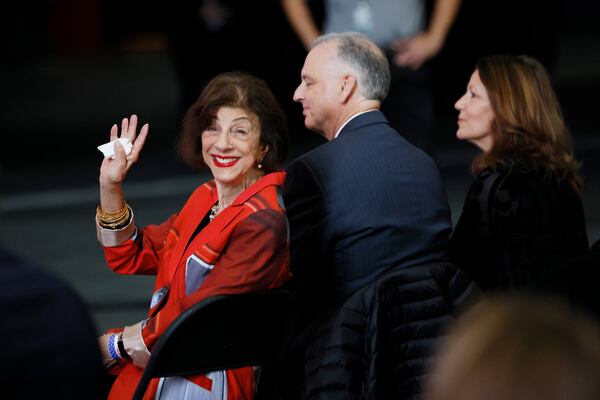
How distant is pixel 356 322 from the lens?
2781 mm

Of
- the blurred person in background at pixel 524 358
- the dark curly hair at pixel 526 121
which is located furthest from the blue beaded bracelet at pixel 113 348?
the blurred person in background at pixel 524 358

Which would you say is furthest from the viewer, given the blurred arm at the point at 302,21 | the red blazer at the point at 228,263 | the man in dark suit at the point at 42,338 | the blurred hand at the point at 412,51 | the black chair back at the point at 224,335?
the blurred arm at the point at 302,21

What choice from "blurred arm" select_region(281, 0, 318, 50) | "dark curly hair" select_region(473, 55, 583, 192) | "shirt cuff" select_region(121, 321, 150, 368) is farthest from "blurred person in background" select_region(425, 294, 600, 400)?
"blurred arm" select_region(281, 0, 318, 50)

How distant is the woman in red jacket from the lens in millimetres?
3025

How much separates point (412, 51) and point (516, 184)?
1.71 meters

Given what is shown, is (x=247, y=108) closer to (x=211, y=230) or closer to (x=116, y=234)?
(x=211, y=230)

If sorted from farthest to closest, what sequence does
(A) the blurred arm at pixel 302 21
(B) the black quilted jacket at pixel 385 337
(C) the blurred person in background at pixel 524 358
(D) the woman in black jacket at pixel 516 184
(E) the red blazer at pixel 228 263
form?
(A) the blurred arm at pixel 302 21 < (D) the woman in black jacket at pixel 516 184 < (E) the red blazer at pixel 228 263 < (B) the black quilted jacket at pixel 385 337 < (C) the blurred person in background at pixel 524 358

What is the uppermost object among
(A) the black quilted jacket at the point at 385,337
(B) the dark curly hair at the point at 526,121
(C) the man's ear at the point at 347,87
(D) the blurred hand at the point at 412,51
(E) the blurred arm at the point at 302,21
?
(E) the blurred arm at the point at 302,21

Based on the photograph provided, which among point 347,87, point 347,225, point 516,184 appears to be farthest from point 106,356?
point 516,184

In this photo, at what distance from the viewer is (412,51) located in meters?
5.18

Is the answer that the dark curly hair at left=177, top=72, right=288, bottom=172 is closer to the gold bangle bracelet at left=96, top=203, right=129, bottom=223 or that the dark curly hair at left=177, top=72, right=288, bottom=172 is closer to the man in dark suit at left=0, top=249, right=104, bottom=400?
the gold bangle bracelet at left=96, top=203, right=129, bottom=223

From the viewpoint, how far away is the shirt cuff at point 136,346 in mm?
3117

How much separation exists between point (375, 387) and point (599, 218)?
4366 mm

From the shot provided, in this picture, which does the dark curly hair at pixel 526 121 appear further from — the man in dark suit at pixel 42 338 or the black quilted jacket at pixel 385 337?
the man in dark suit at pixel 42 338
